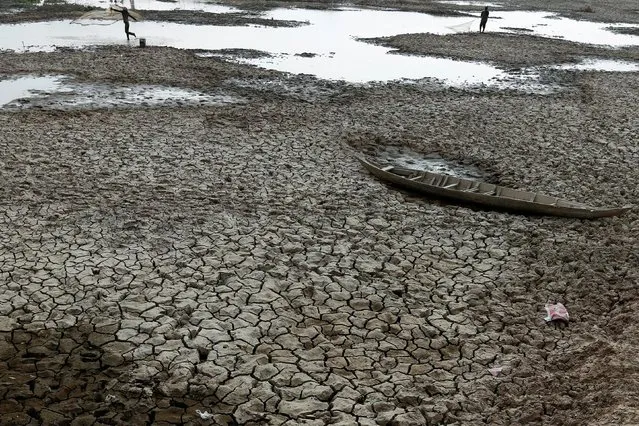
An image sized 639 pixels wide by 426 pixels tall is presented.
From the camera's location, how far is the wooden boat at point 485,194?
9312 millimetres

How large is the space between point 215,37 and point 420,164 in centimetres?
1881

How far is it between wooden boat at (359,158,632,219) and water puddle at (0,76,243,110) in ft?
23.4

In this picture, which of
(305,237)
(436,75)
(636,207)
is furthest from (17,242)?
(436,75)

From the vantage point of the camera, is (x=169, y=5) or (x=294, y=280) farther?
(x=169, y=5)

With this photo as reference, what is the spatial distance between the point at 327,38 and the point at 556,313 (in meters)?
24.2

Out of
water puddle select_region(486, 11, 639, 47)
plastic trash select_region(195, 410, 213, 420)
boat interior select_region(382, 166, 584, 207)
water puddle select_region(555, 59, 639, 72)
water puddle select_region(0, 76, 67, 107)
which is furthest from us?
water puddle select_region(486, 11, 639, 47)

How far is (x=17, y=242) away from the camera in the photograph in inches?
306

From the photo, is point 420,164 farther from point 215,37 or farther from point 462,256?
point 215,37

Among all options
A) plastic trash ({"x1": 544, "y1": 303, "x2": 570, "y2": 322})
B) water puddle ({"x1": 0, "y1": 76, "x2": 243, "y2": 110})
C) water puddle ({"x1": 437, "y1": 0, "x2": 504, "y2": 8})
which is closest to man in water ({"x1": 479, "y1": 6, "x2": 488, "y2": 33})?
water puddle ({"x1": 0, "y1": 76, "x2": 243, "y2": 110})

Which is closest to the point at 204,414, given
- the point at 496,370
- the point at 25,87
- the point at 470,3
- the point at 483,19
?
the point at 496,370

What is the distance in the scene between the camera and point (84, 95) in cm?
1559

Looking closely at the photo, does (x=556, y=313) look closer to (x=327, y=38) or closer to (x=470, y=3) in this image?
(x=327, y=38)

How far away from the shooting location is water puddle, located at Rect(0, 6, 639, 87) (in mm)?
21062

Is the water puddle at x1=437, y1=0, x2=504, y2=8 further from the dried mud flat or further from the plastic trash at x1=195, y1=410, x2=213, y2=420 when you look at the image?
the plastic trash at x1=195, y1=410, x2=213, y2=420
